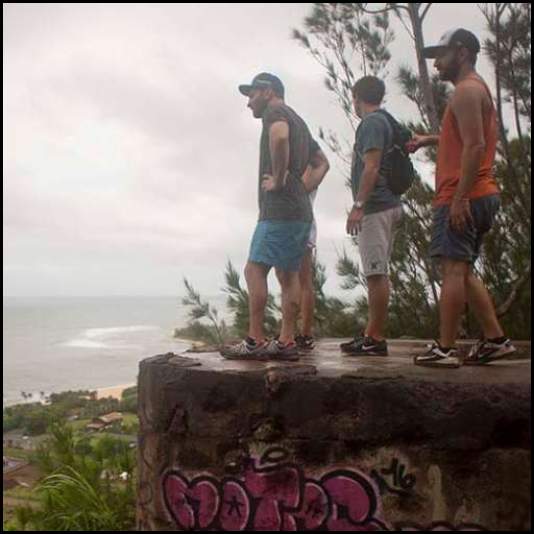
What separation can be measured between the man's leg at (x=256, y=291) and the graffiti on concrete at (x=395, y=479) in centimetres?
116

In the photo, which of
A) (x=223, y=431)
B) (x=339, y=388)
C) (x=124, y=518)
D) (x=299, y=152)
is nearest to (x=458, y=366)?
(x=339, y=388)

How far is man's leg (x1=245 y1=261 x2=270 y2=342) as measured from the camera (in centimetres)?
361

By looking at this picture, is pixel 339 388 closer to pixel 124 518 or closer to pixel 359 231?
pixel 359 231

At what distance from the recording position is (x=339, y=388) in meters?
2.95

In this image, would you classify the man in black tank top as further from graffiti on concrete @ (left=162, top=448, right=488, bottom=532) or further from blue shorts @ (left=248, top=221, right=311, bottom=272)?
graffiti on concrete @ (left=162, top=448, right=488, bottom=532)

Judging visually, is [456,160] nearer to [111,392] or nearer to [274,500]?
[274,500]

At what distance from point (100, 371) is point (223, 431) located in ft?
114

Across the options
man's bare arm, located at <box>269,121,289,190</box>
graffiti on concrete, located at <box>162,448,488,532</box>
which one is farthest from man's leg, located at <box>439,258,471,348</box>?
man's bare arm, located at <box>269,121,289,190</box>

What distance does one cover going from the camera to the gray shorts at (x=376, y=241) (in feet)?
11.5

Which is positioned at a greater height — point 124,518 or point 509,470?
point 509,470

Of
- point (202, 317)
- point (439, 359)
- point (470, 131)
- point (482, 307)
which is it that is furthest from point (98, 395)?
point (470, 131)

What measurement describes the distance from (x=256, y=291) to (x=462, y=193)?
137cm

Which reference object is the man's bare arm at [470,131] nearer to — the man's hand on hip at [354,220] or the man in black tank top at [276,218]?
the man's hand on hip at [354,220]

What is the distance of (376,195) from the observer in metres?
3.54
